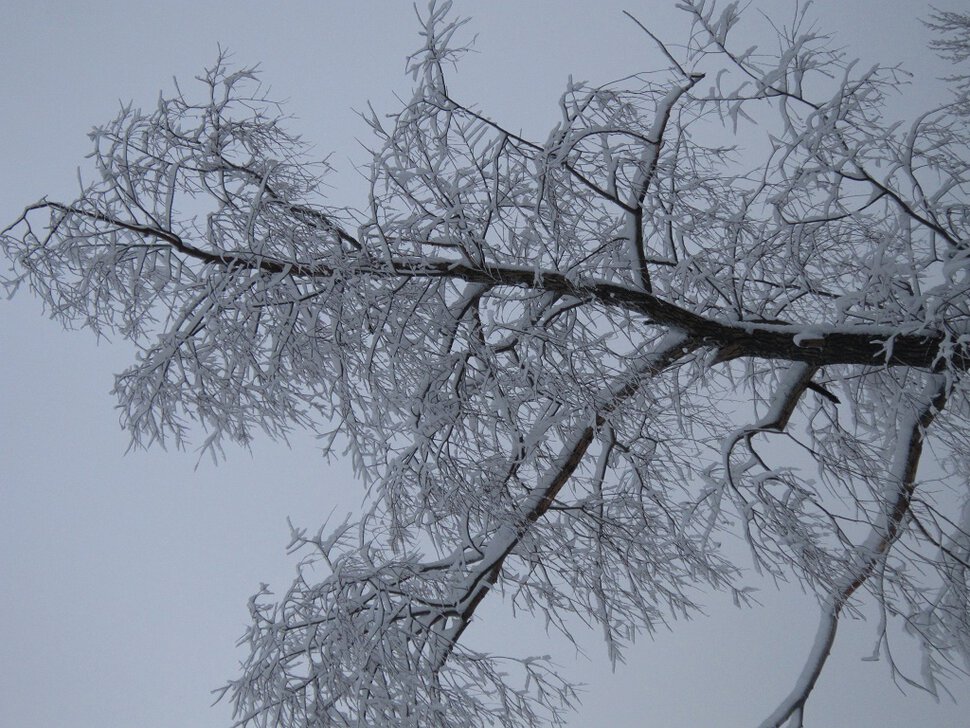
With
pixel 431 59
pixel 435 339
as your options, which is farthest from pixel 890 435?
pixel 431 59

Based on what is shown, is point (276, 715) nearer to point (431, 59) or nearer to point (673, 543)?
point (673, 543)

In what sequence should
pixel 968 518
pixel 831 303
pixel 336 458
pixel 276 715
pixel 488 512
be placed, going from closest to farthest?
pixel 276 715 < pixel 488 512 < pixel 336 458 < pixel 968 518 < pixel 831 303

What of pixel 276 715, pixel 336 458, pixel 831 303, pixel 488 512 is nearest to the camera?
pixel 276 715

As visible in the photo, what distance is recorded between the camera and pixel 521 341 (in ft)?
8.95

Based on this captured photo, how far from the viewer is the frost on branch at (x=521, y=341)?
8.39 ft

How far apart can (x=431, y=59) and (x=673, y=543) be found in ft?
5.31

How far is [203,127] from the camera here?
2744 millimetres

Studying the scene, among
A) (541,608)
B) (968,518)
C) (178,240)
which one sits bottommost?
(541,608)

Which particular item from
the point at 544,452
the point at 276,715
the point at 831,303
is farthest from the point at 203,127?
the point at 831,303

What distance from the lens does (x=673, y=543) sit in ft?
9.89

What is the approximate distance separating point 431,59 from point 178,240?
839 mm

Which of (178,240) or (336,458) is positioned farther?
(336,458)

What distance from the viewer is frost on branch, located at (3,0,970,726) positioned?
256 cm

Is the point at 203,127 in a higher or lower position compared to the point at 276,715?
higher
